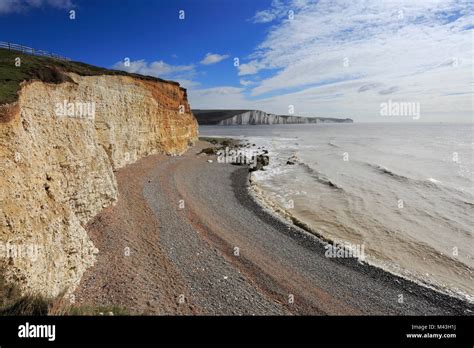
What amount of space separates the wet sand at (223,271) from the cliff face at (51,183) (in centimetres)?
115

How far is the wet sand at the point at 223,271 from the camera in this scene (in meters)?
10.6

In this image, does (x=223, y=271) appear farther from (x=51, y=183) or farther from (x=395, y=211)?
(x=395, y=211)

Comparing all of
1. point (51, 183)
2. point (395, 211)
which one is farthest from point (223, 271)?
point (395, 211)

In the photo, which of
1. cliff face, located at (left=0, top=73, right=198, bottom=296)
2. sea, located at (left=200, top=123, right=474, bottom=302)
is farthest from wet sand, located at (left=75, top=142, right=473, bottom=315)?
sea, located at (left=200, top=123, right=474, bottom=302)

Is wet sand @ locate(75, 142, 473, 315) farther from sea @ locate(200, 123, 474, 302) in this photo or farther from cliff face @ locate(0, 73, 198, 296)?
sea @ locate(200, 123, 474, 302)

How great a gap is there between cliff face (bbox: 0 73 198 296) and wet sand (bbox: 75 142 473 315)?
1.15 metres

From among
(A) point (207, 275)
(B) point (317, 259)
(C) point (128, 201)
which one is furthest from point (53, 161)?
(B) point (317, 259)

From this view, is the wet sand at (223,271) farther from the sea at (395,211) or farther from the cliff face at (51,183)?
the sea at (395,211)

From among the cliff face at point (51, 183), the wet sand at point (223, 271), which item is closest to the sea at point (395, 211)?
the wet sand at point (223, 271)

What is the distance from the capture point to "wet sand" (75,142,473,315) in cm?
1059

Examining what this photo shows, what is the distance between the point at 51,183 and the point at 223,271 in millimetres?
8065

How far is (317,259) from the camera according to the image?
14688 mm

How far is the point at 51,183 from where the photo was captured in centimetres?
1111

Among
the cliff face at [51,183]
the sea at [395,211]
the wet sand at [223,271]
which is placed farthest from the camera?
the sea at [395,211]
